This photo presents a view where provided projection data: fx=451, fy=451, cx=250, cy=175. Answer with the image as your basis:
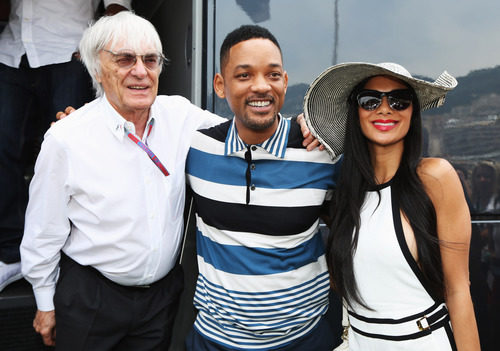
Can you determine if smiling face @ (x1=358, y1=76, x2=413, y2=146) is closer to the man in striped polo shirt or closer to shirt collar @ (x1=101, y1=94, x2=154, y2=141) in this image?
the man in striped polo shirt

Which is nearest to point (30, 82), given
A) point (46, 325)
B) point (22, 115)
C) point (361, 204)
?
point (22, 115)

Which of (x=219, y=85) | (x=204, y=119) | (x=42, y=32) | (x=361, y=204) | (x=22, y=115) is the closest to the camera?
(x=361, y=204)

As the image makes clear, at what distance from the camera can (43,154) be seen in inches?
60.9

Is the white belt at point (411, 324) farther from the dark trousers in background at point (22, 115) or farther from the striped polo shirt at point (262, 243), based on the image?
the dark trousers in background at point (22, 115)

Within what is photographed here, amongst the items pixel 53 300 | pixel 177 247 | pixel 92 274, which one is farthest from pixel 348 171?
pixel 53 300

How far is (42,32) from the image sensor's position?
7.58 ft

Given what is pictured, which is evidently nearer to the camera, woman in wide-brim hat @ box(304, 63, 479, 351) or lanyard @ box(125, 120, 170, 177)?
woman in wide-brim hat @ box(304, 63, 479, 351)

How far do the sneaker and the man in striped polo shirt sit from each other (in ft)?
2.82

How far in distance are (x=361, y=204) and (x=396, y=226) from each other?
0.48ft

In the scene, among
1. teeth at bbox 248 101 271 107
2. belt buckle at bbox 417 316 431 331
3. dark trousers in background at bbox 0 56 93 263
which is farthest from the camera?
dark trousers in background at bbox 0 56 93 263

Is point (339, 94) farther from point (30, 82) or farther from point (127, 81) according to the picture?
point (30, 82)

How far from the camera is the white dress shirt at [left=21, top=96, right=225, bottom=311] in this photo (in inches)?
62.0

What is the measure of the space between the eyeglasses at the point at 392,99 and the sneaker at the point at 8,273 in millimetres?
1611

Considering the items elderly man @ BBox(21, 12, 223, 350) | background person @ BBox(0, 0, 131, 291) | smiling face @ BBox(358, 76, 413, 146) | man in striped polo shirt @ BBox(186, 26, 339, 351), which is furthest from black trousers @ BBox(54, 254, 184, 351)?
smiling face @ BBox(358, 76, 413, 146)
